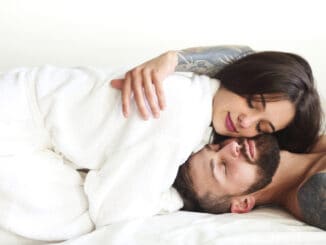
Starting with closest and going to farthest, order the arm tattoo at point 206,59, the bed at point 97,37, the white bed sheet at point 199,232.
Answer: the white bed sheet at point 199,232
the arm tattoo at point 206,59
the bed at point 97,37

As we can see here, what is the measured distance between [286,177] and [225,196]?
195mm

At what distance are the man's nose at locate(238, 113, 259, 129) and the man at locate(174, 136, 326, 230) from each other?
52mm

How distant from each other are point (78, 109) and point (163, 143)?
0.22 meters

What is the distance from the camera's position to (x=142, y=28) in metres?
1.88

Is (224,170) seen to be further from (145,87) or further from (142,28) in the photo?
(142,28)

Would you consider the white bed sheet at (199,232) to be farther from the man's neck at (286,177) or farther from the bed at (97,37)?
the bed at (97,37)

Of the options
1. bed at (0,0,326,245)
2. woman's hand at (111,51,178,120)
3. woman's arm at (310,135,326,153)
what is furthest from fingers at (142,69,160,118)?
bed at (0,0,326,245)

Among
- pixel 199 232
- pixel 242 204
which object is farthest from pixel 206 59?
pixel 199 232

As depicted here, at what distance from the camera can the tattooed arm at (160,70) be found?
1164 mm

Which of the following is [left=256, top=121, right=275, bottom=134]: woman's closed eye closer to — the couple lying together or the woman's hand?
the couple lying together

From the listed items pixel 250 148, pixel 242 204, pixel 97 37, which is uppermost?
pixel 97 37

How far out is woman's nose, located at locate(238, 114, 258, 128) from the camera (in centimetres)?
124

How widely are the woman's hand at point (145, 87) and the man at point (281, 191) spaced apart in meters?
0.19

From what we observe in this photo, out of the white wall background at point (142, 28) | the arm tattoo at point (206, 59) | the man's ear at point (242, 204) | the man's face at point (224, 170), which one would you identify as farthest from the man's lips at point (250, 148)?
the white wall background at point (142, 28)
